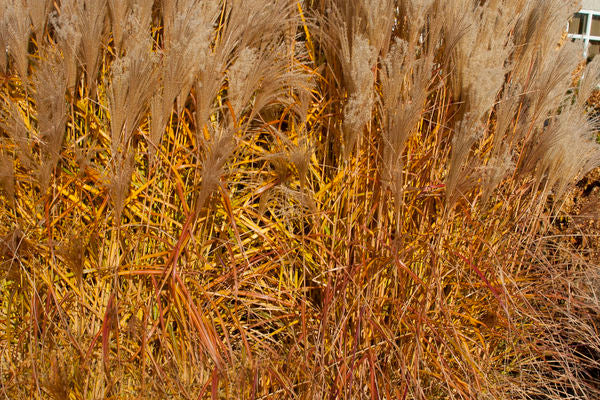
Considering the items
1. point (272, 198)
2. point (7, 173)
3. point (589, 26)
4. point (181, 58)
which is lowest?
point (272, 198)

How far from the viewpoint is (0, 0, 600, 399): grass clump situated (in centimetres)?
157

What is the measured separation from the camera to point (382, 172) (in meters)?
1.81

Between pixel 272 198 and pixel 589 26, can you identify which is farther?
pixel 589 26

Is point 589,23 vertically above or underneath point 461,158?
above

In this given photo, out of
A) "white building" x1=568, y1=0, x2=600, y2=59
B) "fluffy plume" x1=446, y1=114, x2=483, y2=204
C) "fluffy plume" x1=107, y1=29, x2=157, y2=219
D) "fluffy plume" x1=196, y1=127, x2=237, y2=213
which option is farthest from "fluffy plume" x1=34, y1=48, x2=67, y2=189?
"white building" x1=568, y1=0, x2=600, y2=59

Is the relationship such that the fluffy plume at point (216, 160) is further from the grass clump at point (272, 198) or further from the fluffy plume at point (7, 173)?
the fluffy plume at point (7, 173)

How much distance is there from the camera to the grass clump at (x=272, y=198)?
157 cm

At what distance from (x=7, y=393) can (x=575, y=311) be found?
2.22 metres

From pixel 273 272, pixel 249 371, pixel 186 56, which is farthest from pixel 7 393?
pixel 186 56

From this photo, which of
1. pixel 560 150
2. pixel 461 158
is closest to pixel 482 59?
pixel 461 158

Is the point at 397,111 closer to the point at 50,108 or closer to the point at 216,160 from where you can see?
the point at 216,160

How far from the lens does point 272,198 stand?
6.62 feet

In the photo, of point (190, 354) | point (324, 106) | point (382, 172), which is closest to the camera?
point (190, 354)

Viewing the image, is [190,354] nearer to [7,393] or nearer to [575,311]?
[7,393]
